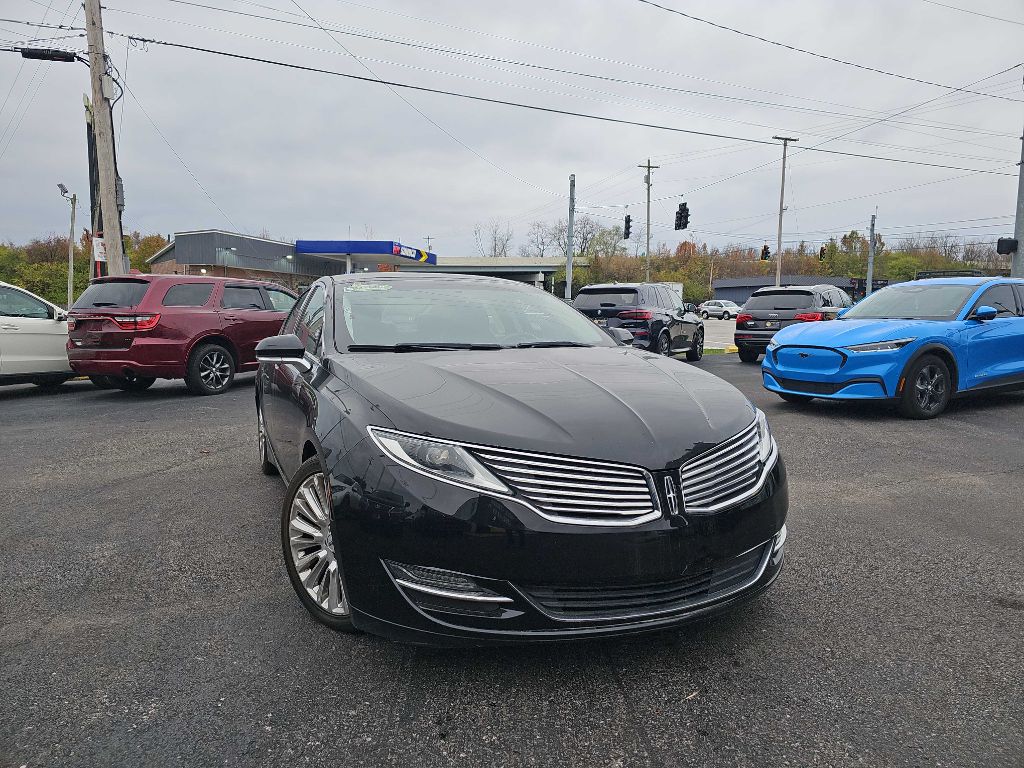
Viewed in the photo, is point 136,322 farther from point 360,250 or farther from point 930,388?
point 360,250

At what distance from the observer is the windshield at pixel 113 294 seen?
901 cm

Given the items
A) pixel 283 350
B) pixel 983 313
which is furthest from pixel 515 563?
pixel 983 313

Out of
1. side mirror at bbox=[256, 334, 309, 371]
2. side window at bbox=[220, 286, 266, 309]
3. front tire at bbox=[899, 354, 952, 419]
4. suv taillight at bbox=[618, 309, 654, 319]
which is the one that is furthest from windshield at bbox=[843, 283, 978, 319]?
side window at bbox=[220, 286, 266, 309]

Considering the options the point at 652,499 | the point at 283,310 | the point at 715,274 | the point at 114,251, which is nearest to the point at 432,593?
the point at 652,499

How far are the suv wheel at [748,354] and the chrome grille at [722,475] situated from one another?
1236 cm

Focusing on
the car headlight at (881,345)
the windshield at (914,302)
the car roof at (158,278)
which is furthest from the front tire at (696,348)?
the car roof at (158,278)

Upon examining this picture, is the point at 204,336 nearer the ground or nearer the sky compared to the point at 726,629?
nearer the sky

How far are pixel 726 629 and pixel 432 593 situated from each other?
1.23m

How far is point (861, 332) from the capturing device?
7.27 m

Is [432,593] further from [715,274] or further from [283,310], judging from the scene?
[715,274]

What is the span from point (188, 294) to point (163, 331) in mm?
759

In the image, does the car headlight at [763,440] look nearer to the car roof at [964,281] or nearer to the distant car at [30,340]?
the car roof at [964,281]

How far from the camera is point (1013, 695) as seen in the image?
2248 mm

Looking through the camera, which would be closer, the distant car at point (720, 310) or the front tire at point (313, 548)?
the front tire at point (313, 548)
